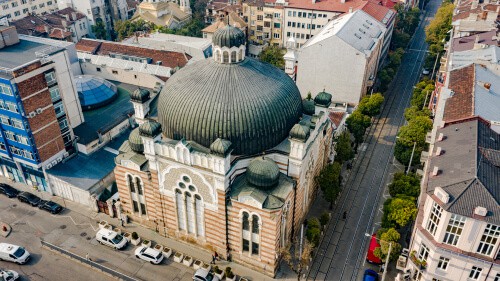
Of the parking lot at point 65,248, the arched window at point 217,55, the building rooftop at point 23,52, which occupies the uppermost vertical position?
the arched window at point 217,55

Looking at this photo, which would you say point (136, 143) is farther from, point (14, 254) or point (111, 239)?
point (14, 254)

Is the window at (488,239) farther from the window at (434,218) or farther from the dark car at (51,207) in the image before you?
the dark car at (51,207)

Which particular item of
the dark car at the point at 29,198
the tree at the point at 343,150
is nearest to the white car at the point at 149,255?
the dark car at the point at 29,198

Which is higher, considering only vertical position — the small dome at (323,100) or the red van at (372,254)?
the small dome at (323,100)

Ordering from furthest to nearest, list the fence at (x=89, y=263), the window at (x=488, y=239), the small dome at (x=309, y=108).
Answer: the small dome at (x=309, y=108) < the fence at (x=89, y=263) < the window at (x=488, y=239)

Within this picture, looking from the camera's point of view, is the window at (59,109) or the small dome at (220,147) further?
the window at (59,109)

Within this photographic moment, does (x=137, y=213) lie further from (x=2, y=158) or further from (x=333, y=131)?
(x=333, y=131)

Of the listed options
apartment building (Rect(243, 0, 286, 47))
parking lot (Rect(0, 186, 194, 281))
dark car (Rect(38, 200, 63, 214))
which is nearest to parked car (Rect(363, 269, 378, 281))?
parking lot (Rect(0, 186, 194, 281))

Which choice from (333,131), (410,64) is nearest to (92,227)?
(333,131)
